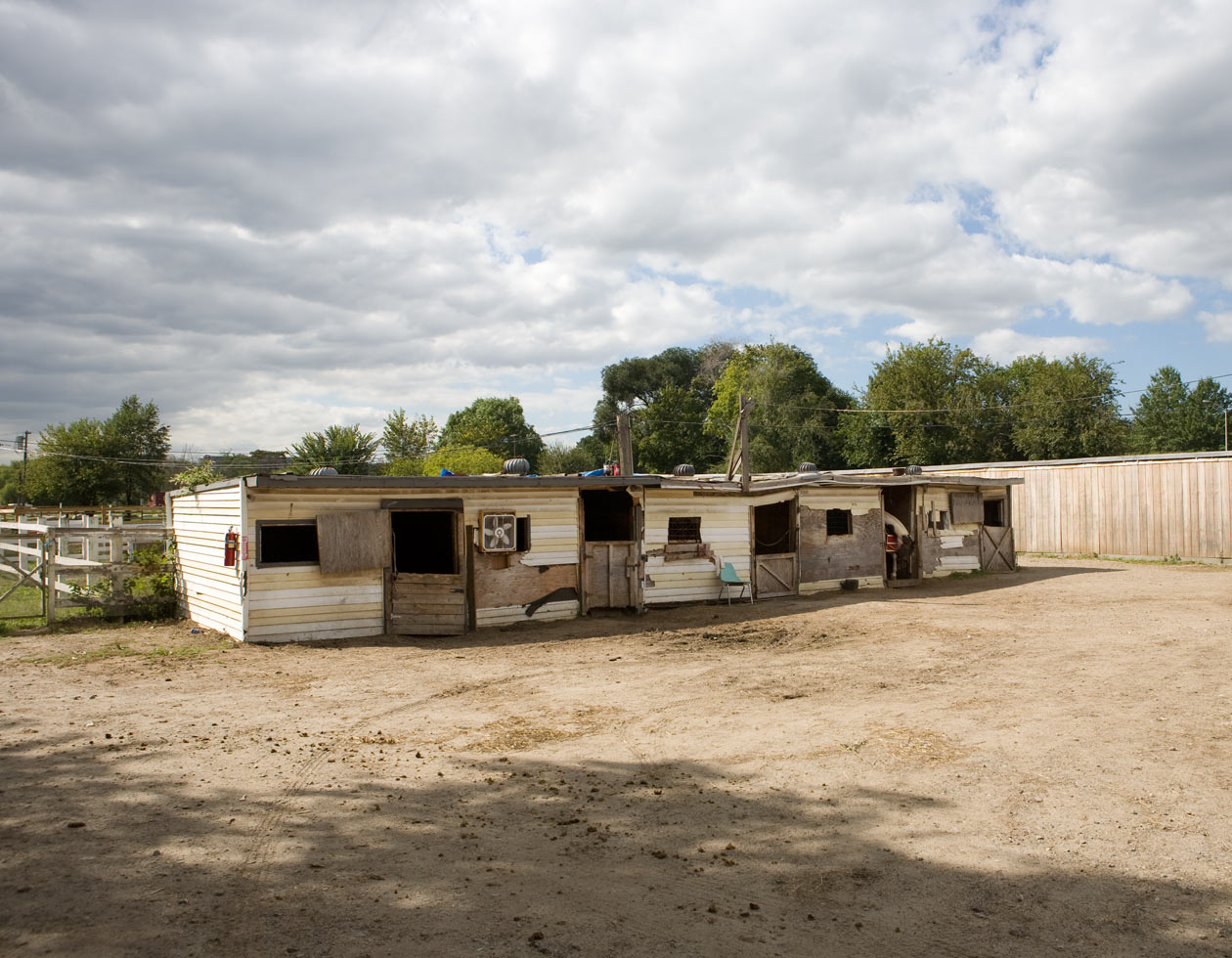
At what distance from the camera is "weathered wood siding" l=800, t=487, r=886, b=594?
18.7m

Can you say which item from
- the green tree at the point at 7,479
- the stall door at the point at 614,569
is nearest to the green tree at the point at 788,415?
the stall door at the point at 614,569

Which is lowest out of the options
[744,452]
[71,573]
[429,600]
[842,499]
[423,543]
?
[429,600]

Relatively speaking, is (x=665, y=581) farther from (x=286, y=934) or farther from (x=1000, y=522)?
(x=286, y=934)

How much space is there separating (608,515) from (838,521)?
17.7ft

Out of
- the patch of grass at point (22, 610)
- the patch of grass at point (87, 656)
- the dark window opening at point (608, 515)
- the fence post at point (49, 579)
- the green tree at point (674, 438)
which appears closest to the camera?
the patch of grass at point (87, 656)

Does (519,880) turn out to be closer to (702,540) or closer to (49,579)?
(702,540)

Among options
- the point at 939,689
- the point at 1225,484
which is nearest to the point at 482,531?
the point at 939,689

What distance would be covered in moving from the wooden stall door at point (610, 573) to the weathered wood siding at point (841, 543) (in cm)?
454

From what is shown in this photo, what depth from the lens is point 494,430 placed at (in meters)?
56.2

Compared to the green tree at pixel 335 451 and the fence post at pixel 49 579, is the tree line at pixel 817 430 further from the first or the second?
the fence post at pixel 49 579

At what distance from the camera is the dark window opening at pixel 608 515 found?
674 inches

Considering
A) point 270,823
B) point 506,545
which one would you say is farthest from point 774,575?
point 270,823

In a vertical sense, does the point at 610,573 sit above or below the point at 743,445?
below

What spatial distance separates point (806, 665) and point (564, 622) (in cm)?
532
